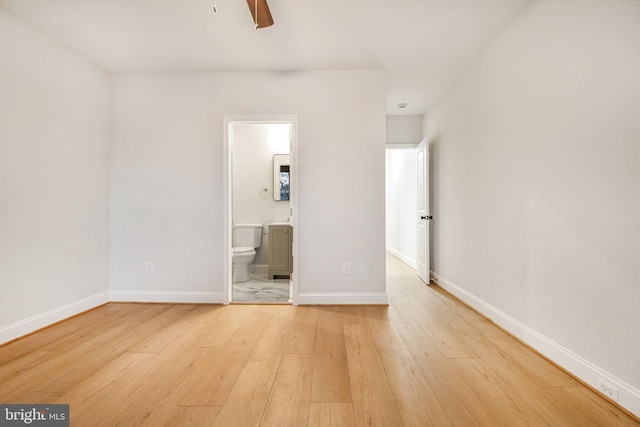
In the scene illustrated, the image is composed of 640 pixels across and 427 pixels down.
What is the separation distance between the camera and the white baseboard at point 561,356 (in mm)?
→ 1513

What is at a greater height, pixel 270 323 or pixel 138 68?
pixel 138 68

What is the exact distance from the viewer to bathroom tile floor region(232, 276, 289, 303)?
11.8 ft

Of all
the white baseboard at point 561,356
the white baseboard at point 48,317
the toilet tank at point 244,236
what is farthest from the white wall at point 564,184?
the white baseboard at point 48,317

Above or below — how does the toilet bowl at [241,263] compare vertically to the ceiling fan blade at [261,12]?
below

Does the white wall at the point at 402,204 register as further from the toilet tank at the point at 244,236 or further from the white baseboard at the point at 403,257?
the toilet tank at the point at 244,236

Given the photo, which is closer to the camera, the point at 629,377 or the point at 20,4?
the point at 629,377

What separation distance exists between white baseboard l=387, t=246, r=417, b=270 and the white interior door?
86 centimetres

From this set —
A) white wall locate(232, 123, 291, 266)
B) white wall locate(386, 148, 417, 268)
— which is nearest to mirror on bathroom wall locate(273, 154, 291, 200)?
white wall locate(232, 123, 291, 266)

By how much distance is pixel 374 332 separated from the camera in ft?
8.25

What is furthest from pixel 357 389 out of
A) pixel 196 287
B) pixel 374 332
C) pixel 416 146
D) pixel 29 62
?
pixel 416 146

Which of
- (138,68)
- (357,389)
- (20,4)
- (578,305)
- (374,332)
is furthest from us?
(138,68)

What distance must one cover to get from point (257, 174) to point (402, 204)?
9.91ft

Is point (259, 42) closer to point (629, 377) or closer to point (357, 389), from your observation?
point (357, 389)

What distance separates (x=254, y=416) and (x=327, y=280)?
74.2 inches
